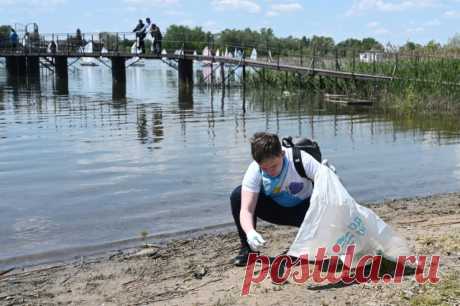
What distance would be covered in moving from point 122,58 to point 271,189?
132ft

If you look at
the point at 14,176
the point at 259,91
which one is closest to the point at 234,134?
the point at 14,176

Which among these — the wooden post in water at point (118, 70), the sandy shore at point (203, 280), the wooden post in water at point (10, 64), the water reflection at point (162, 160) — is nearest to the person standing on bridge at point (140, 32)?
the wooden post in water at point (118, 70)

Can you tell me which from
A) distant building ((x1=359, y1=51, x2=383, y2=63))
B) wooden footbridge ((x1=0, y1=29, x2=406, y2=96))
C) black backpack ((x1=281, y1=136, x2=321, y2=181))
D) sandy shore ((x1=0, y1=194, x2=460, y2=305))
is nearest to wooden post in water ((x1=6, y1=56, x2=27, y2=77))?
wooden footbridge ((x1=0, y1=29, x2=406, y2=96))

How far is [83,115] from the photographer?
21766 millimetres

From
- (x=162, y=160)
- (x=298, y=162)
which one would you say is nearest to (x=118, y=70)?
(x=162, y=160)

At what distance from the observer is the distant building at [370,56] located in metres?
29.8

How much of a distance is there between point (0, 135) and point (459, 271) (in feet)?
46.0

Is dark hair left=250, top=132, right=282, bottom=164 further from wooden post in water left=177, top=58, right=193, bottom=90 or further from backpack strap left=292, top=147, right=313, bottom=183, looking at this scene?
wooden post in water left=177, top=58, right=193, bottom=90

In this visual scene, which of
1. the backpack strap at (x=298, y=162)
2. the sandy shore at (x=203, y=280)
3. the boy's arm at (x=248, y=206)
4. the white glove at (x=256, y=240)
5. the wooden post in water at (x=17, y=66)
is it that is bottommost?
the sandy shore at (x=203, y=280)

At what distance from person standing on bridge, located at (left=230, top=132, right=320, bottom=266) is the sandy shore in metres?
0.41

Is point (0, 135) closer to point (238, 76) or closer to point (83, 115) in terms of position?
point (83, 115)

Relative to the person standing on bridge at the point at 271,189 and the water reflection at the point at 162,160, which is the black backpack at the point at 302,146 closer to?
the person standing on bridge at the point at 271,189

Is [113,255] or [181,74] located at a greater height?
[181,74]

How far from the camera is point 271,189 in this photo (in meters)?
5.14
